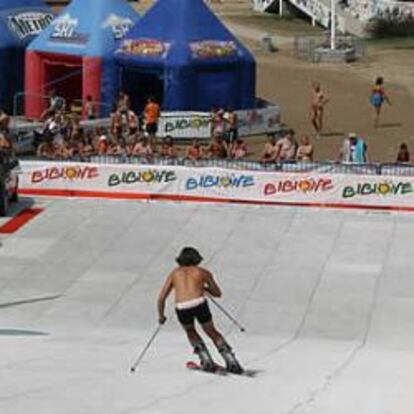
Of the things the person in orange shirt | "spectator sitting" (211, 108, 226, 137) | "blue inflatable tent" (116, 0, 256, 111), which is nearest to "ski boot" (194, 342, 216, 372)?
"spectator sitting" (211, 108, 226, 137)

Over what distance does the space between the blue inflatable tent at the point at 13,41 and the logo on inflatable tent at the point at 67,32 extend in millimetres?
1362

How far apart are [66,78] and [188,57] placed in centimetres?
394

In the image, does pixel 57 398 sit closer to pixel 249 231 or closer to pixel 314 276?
pixel 314 276

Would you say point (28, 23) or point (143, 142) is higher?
point (28, 23)

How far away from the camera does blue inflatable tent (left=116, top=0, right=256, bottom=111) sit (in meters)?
30.8

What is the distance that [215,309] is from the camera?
15.9m

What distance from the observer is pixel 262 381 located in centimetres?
1075

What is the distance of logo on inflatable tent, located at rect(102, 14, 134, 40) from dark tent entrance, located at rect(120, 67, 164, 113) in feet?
3.02

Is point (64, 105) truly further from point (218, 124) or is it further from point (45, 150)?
point (45, 150)

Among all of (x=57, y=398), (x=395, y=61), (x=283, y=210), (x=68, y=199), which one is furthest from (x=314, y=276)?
(x=395, y=61)

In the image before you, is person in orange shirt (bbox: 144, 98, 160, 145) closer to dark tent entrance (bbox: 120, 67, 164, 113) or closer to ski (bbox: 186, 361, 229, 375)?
dark tent entrance (bbox: 120, 67, 164, 113)

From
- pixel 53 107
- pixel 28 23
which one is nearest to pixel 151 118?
pixel 53 107

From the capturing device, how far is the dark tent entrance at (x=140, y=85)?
3191cm

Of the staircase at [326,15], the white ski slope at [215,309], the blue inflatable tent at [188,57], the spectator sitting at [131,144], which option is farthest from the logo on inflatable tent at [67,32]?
the staircase at [326,15]
